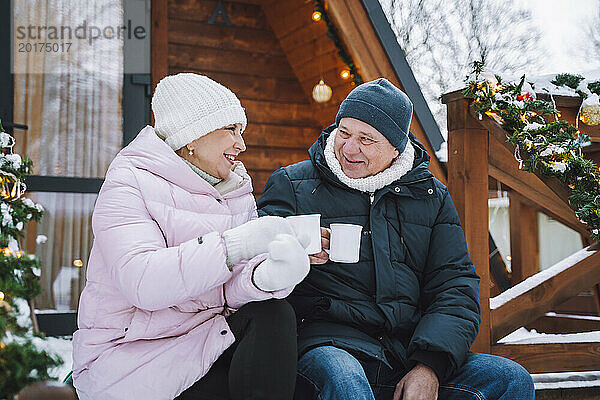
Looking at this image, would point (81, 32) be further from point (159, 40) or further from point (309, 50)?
point (309, 50)

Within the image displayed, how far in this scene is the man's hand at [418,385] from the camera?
171 centimetres

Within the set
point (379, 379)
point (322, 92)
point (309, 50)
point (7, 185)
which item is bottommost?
point (379, 379)

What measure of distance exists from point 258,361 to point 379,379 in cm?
44

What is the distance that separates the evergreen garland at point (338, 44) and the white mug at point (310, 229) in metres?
2.81

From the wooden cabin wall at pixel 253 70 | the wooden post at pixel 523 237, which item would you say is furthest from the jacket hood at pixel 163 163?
the wooden cabin wall at pixel 253 70

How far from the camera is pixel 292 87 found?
545 cm

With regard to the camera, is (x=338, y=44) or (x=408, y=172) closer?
(x=408, y=172)

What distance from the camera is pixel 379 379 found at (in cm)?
182

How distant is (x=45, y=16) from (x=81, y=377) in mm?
3417

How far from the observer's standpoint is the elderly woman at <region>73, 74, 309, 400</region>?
150 centimetres

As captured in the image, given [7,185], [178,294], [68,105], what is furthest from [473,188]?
[68,105]

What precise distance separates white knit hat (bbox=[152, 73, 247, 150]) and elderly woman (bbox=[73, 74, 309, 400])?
8 cm

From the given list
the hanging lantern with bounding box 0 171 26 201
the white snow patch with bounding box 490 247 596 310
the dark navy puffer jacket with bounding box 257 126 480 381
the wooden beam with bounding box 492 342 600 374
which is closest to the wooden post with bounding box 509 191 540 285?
the white snow patch with bounding box 490 247 596 310

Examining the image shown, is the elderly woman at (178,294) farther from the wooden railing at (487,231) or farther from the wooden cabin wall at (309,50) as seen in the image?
the wooden cabin wall at (309,50)
